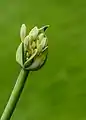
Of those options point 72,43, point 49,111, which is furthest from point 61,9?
point 49,111

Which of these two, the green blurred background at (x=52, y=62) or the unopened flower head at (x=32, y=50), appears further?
the green blurred background at (x=52, y=62)

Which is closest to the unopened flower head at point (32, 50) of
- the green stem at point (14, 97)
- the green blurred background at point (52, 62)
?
the green stem at point (14, 97)

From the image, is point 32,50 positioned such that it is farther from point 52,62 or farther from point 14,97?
point 52,62

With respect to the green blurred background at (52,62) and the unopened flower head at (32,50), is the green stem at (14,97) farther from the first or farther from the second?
the green blurred background at (52,62)

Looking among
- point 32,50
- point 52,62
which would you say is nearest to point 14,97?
point 32,50

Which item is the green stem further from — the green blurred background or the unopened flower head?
the green blurred background
